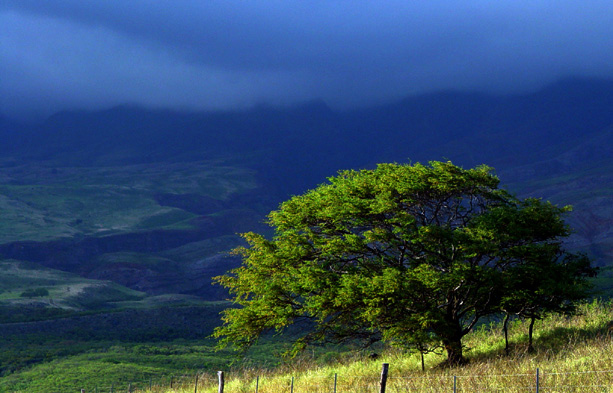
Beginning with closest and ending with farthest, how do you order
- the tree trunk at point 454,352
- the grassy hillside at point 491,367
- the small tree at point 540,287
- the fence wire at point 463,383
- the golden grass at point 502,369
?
the fence wire at point 463,383, the golden grass at point 502,369, the grassy hillside at point 491,367, the small tree at point 540,287, the tree trunk at point 454,352

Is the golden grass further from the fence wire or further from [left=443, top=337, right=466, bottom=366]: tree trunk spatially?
[left=443, top=337, right=466, bottom=366]: tree trunk

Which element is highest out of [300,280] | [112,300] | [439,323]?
[300,280]

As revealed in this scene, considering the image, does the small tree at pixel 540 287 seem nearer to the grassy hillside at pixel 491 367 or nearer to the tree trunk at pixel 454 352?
the grassy hillside at pixel 491 367

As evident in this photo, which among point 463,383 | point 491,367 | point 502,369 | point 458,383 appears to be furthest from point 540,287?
point 463,383

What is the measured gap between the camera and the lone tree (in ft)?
82.4

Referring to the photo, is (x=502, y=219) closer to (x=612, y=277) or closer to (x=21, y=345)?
(x=612, y=277)

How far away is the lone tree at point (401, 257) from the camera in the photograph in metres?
25.1

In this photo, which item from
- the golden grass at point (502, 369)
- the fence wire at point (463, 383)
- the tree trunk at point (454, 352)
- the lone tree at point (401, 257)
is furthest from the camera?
the tree trunk at point (454, 352)

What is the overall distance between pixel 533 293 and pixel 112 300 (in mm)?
160209

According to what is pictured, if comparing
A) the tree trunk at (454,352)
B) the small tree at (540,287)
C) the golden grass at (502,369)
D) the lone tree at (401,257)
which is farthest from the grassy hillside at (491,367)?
the lone tree at (401,257)

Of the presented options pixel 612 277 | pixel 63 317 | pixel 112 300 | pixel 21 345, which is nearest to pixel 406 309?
pixel 612 277

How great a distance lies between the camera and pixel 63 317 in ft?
397

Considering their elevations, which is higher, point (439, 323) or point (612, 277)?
point (439, 323)

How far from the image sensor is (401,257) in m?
27.4
